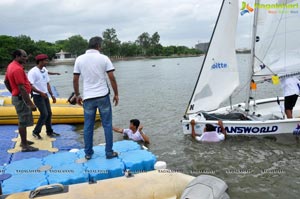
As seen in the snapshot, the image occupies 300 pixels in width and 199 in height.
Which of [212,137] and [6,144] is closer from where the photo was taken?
[6,144]

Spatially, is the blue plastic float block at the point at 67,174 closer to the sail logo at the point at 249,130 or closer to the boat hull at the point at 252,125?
the boat hull at the point at 252,125

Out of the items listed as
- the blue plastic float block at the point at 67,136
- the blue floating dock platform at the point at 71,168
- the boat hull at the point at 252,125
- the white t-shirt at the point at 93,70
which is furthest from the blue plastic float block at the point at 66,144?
the boat hull at the point at 252,125

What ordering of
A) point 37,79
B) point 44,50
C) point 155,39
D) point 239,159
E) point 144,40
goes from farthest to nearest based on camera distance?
1. point 144,40
2. point 155,39
3. point 44,50
4. point 239,159
5. point 37,79

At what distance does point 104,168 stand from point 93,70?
169cm

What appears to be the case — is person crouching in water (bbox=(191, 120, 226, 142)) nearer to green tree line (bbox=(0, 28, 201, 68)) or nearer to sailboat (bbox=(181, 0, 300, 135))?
sailboat (bbox=(181, 0, 300, 135))

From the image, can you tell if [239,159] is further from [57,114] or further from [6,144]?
[57,114]

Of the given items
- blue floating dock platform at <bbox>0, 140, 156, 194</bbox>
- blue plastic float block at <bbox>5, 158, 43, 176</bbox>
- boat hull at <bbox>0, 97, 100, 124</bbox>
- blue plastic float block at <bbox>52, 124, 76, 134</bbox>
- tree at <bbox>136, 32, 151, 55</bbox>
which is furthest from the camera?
tree at <bbox>136, 32, 151, 55</bbox>

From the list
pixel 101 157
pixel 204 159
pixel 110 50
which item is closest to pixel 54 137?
pixel 101 157

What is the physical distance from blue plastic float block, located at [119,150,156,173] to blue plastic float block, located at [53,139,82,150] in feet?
8.24

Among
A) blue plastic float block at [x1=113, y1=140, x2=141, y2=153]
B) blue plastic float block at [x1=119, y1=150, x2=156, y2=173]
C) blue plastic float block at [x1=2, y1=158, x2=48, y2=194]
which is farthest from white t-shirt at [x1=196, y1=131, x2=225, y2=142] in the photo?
blue plastic float block at [x1=2, y1=158, x2=48, y2=194]

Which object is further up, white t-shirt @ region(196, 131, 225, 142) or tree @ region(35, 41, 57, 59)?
tree @ region(35, 41, 57, 59)

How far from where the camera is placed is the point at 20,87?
634 centimetres

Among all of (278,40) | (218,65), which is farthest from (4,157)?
(278,40)

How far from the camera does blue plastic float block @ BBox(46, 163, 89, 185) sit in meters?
5.04
